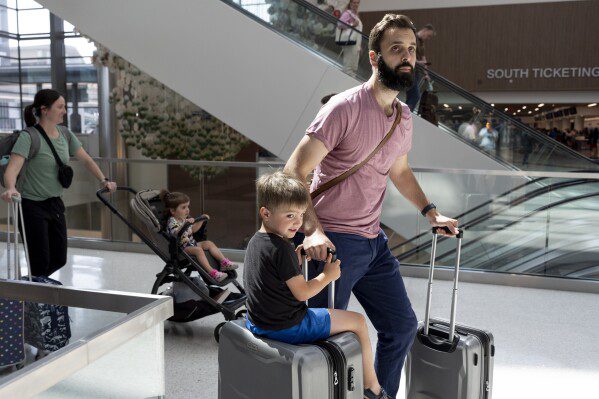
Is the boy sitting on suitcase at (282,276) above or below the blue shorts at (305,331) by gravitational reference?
above

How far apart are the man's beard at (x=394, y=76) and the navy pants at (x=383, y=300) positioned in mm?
578

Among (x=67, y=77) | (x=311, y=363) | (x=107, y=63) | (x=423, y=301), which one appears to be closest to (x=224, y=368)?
(x=311, y=363)

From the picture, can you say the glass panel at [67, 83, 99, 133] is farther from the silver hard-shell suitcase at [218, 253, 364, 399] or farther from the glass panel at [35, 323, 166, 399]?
the glass panel at [35, 323, 166, 399]

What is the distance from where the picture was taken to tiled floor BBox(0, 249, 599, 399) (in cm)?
364

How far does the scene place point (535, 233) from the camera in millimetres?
6223

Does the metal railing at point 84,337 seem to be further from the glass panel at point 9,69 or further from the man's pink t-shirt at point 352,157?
the glass panel at point 9,69

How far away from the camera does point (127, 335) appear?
1.37 metres

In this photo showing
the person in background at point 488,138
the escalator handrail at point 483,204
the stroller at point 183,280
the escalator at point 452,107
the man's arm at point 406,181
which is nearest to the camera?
the man's arm at point 406,181

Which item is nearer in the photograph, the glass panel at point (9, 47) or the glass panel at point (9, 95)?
the glass panel at point (9, 47)

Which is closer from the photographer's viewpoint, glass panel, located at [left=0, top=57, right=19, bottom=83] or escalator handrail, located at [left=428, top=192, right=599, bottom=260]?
escalator handrail, located at [left=428, top=192, right=599, bottom=260]

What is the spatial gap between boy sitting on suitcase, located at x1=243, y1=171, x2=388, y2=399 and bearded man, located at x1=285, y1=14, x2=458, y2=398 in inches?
4.0

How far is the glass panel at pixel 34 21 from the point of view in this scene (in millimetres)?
15789

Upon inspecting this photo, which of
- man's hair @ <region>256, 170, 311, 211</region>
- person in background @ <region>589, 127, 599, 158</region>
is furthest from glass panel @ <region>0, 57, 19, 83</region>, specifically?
man's hair @ <region>256, 170, 311, 211</region>

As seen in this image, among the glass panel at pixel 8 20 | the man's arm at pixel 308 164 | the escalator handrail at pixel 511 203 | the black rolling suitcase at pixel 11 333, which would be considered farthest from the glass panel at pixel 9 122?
the man's arm at pixel 308 164
